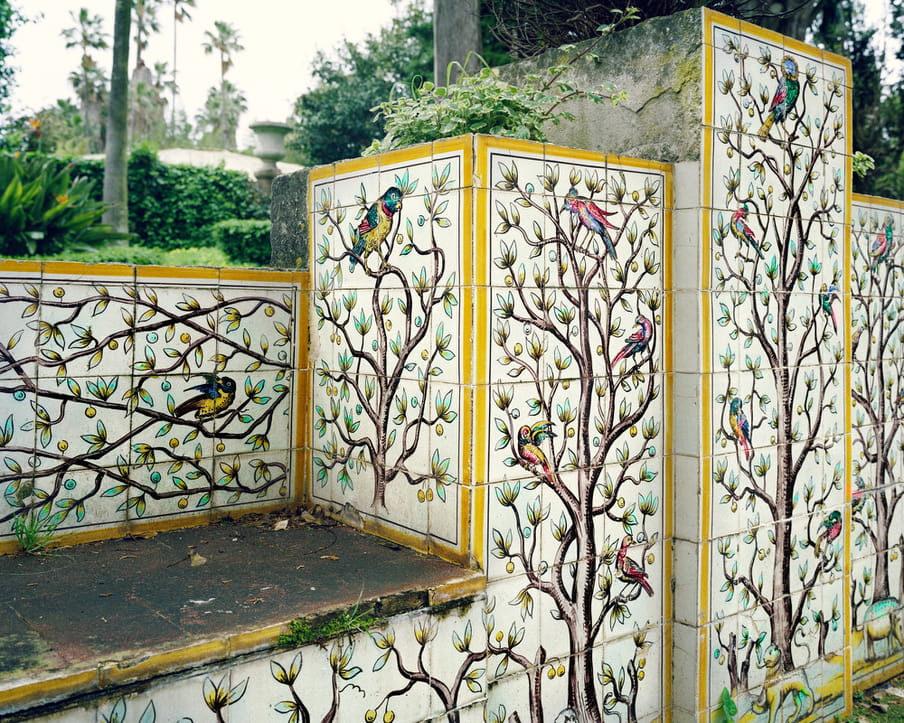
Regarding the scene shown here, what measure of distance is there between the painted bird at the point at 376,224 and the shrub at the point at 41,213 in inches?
384

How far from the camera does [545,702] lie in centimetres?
325

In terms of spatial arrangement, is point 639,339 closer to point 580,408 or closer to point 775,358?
point 580,408

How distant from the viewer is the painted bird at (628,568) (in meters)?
3.49

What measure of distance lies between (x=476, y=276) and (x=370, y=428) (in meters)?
0.92

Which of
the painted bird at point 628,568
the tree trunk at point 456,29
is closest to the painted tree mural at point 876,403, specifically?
the painted bird at point 628,568

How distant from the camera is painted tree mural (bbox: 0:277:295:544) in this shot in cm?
327

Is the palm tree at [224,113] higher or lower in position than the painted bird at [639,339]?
higher

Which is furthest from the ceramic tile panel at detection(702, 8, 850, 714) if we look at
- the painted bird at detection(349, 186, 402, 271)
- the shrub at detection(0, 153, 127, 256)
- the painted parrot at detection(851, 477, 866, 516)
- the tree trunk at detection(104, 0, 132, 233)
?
the tree trunk at detection(104, 0, 132, 233)

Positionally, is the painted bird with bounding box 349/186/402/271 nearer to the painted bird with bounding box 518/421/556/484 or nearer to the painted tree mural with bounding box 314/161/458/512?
the painted tree mural with bounding box 314/161/458/512

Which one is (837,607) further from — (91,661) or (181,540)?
(91,661)

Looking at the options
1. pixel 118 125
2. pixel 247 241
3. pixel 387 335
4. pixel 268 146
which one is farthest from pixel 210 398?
pixel 268 146

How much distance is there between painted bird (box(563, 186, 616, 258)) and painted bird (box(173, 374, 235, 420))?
1.69m

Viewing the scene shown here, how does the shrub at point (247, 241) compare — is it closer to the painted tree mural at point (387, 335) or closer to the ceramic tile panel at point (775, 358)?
→ the painted tree mural at point (387, 335)

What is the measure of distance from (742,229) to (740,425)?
0.86 metres
